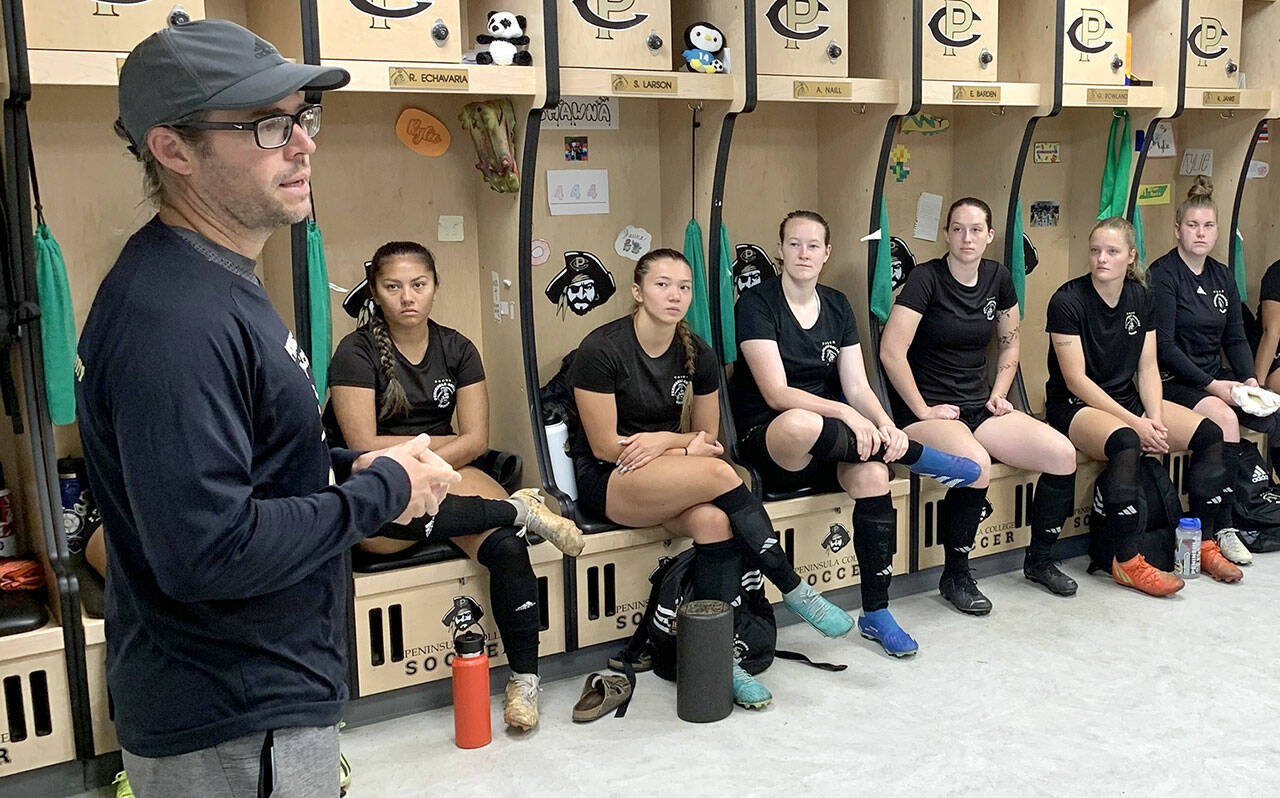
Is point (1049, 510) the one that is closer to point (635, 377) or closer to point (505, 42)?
point (635, 377)

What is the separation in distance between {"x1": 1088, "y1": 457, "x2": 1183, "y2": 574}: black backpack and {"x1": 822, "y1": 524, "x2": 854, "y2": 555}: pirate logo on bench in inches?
38.7

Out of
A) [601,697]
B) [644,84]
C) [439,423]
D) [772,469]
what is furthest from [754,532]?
[644,84]

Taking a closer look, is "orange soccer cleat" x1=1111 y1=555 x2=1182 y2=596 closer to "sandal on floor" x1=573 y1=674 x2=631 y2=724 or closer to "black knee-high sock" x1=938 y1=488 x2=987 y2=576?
"black knee-high sock" x1=938 y1=488 x2=987 y2=576

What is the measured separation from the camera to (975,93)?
12.5 feet

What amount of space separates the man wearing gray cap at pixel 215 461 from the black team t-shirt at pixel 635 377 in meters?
1.93

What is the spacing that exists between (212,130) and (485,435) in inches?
82.1

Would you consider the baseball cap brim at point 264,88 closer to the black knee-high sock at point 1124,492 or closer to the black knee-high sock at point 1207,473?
the black knee-high sock at point 1124,492

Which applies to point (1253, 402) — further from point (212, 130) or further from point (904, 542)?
point (212, 130)

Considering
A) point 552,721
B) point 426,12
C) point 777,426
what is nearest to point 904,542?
point 777,426

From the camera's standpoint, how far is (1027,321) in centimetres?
463

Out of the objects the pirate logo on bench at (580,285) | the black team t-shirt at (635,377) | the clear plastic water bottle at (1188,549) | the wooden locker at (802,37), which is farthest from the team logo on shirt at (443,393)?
the clear plastic water bottle at (1188,549)

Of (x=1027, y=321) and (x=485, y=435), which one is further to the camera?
(x=1027, y=321)

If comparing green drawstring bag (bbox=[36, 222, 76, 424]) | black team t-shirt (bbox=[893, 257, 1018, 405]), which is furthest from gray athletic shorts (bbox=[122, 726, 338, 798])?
black team t-shirt (bbox=[893, 257, 1018, 405])

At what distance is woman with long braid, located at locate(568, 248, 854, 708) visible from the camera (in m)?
3.12
